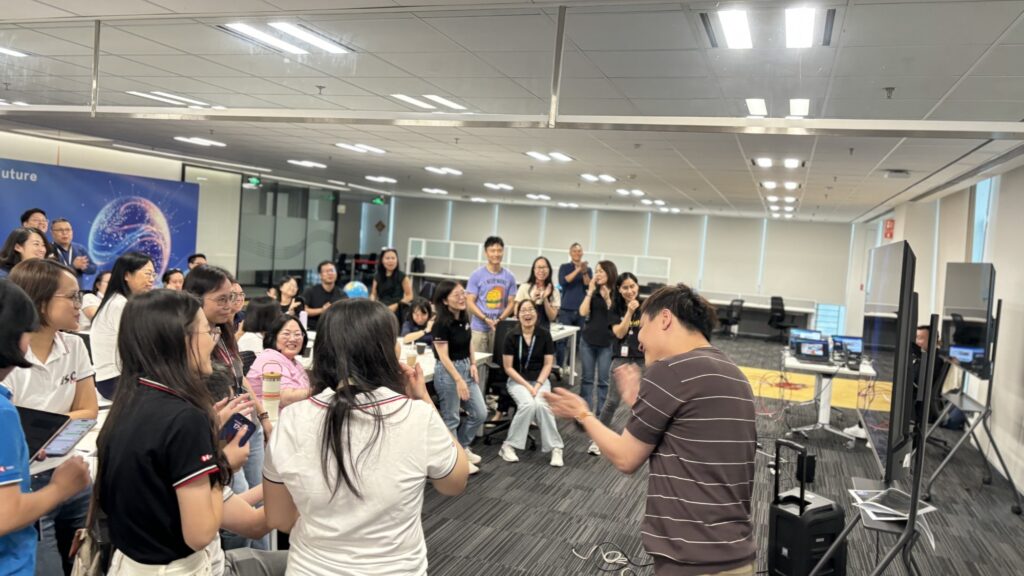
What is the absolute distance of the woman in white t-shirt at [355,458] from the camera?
1.43m

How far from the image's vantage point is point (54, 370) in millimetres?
2238

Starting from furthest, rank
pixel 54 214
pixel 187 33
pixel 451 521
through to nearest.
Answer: pixel 54 214, pixel 187 33, pixel 451 521

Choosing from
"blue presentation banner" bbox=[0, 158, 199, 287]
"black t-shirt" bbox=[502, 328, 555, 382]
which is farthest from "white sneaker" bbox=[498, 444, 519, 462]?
"blue presentation banner" bbox=[0, 158, 199, 287]

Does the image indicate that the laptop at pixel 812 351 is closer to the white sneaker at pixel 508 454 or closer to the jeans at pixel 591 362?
→ the jeans at pixel 591 362

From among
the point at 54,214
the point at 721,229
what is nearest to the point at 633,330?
the point at 54,214

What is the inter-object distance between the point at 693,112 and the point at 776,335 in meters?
13.0

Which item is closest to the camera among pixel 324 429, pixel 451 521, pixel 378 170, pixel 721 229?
pixel 324 429

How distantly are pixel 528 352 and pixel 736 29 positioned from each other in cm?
292

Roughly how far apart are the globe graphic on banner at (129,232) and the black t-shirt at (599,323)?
638cm

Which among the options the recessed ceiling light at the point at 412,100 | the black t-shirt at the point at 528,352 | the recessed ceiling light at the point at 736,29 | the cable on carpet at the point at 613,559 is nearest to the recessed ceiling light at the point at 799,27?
the recessed ceiling light at the point at 736,29

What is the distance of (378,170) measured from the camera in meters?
12.1

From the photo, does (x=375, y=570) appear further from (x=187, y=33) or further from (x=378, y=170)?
(x=378, y=170)

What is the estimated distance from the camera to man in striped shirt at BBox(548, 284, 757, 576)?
71.7 inches

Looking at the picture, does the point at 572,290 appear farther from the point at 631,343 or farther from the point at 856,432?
the point at 856,432
